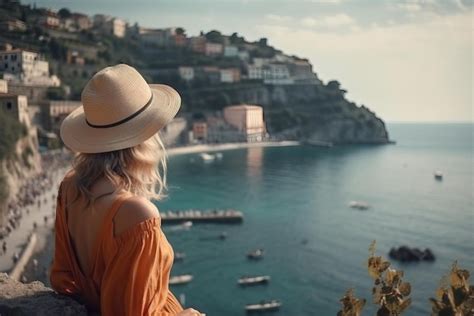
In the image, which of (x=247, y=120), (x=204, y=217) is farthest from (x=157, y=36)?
(x=204, y=217)

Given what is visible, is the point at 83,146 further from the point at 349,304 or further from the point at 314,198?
the point at 314,198

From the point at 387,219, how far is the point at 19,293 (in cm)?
2228

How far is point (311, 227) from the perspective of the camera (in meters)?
20.1

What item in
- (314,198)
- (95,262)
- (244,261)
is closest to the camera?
(95,262)

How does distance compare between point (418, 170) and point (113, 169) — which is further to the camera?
point (418, 170)

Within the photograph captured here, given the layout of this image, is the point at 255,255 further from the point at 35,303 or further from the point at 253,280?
the point at 35,303

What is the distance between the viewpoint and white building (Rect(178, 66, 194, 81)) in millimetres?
50062

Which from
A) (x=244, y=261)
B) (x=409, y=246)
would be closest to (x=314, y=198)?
(x=409, y=246)

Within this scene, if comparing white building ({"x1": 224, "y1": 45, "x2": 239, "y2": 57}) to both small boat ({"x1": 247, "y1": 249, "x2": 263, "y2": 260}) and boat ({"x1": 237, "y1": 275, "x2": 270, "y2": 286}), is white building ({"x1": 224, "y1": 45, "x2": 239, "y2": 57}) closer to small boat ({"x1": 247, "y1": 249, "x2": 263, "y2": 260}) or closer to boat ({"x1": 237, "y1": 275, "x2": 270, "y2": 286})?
small boat ({"x1": 247, "y1": 249, "x2": 263, "y2": 260})

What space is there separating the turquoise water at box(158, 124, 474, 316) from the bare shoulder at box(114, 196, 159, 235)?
188 centimetres

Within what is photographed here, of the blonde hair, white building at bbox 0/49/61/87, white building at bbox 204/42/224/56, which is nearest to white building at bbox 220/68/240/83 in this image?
white building at bbox 204/42/224/56

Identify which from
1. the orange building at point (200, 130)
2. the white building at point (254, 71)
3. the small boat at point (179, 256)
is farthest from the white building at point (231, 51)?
the small boat at point (179, 256)

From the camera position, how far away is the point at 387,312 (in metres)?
1.34

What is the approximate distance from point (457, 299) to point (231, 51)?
57.4 m
